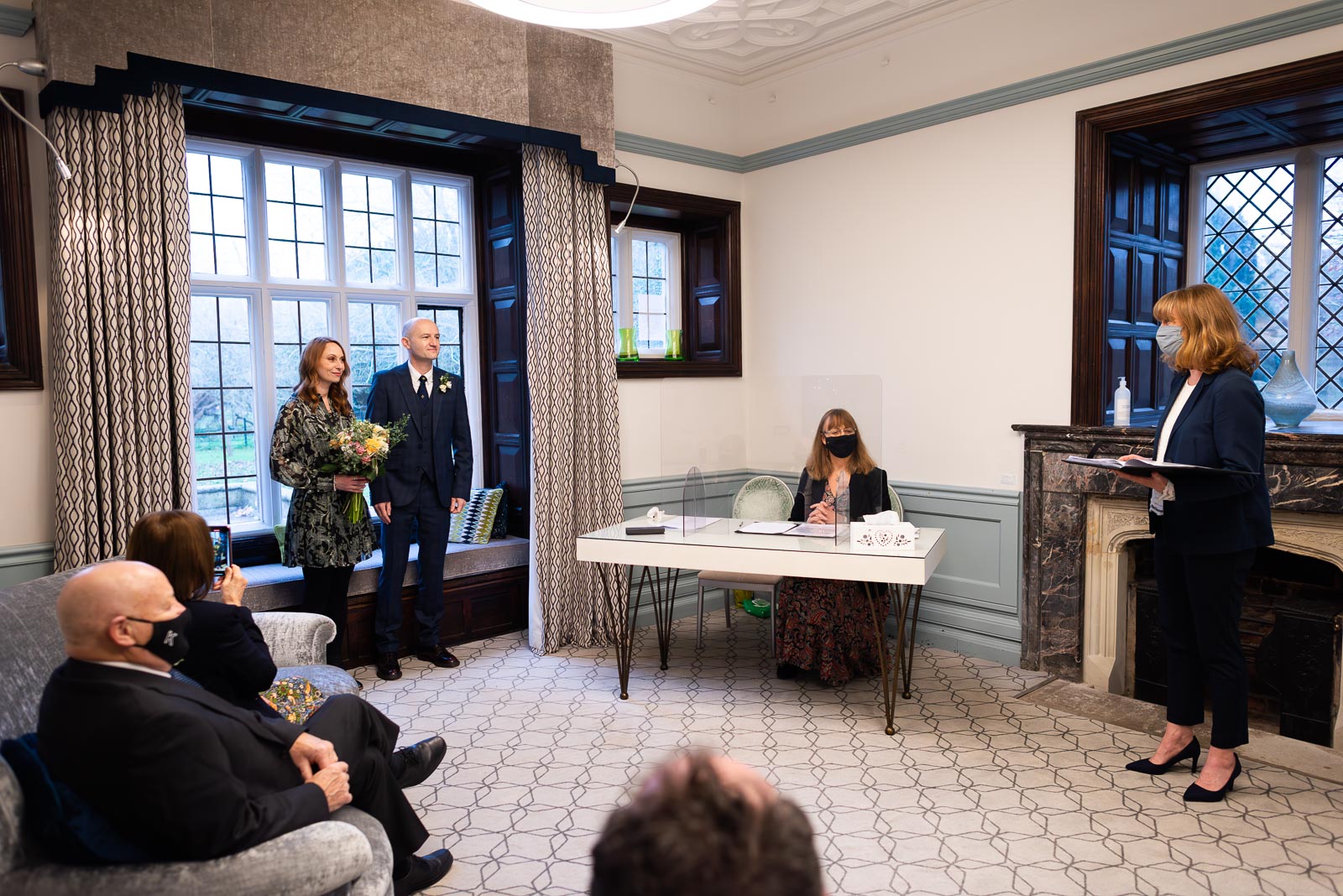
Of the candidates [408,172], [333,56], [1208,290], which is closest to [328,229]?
[408,172]

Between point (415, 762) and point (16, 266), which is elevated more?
point (16, 266)

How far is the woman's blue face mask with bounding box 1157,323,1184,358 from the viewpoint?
3.28 metres

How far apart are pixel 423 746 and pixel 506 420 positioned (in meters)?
2.70

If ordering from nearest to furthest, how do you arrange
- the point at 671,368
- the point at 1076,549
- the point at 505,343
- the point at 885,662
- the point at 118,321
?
the point at 118,321 < the point at 885,662 < the point at 1076,549 < the point at 505,343 < the point at 671,368

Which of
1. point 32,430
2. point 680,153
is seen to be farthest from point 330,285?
point 680,153

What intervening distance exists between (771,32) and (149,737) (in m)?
4.73

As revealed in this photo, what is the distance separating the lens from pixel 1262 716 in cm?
390

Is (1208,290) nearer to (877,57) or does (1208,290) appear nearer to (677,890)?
(877,57)

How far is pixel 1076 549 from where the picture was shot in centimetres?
439

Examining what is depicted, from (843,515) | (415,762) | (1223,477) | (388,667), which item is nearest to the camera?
(415,762)

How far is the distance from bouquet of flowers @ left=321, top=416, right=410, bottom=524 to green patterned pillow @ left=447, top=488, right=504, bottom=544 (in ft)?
3.22

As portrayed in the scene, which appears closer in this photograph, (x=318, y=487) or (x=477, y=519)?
(x=318, y=487)

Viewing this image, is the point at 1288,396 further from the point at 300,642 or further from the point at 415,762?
the point at 300,642

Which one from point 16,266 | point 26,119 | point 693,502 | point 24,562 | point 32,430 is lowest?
point 24,562
